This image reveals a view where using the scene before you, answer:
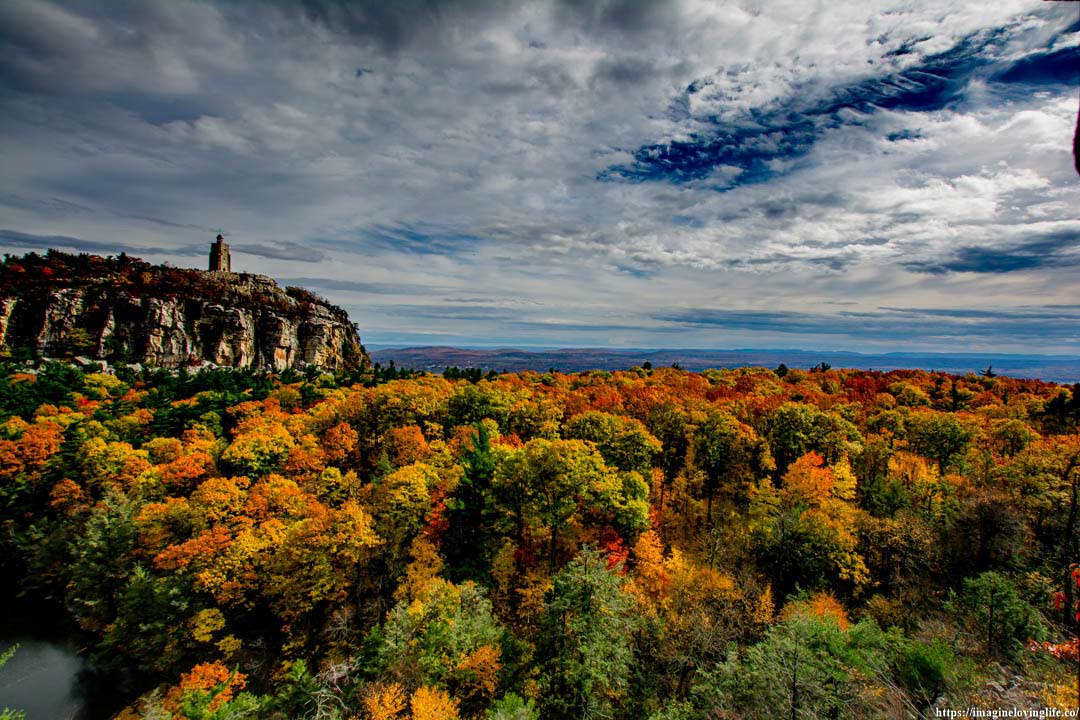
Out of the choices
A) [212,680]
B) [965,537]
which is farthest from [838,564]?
[212,680]

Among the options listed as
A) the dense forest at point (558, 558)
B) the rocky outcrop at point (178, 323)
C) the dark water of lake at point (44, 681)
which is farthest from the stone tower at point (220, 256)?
the dark water of lake at point (44, 681)

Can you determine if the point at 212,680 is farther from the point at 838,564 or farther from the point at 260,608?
the point at 838,564

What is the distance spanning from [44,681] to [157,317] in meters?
130

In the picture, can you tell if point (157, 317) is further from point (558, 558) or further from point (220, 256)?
point (558, 558)

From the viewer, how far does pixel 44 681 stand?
127 feet

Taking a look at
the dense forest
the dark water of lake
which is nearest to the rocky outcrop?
the dense forest

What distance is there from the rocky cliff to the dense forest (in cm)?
8380

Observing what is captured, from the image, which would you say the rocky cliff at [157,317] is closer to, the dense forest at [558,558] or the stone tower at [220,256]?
the stone tower at [220,256]

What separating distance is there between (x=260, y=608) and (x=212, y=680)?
7463 millimetres

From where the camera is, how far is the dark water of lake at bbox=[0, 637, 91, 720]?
36.1m

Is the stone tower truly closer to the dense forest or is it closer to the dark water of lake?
the dense forest

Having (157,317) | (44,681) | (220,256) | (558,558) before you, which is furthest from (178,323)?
(558,558)

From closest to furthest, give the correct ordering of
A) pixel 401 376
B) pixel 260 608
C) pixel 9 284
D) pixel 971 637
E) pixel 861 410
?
pixel 971 637 < pixel 260 608 < pixel 861 410 < pixel 401 376 < pixel 9 284

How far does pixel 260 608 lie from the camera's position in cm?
3959
